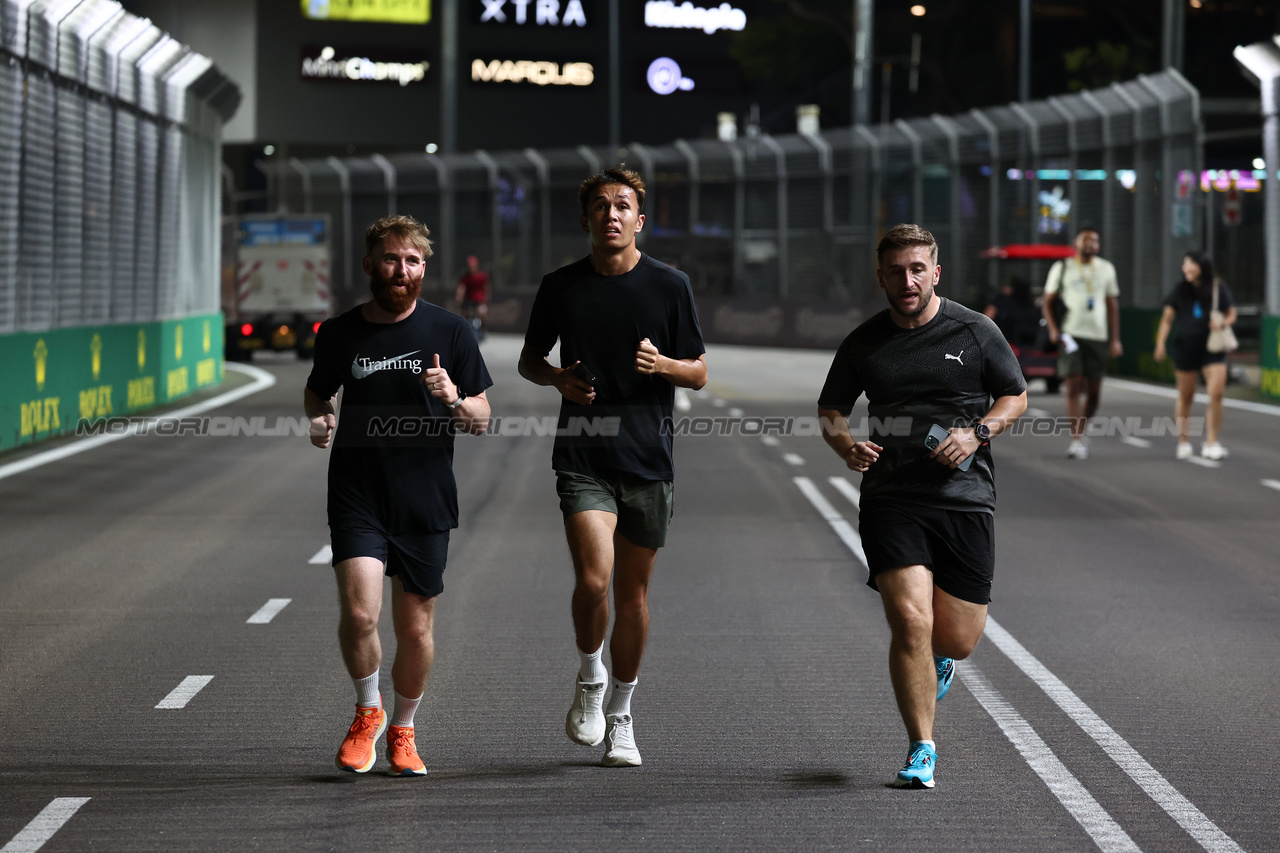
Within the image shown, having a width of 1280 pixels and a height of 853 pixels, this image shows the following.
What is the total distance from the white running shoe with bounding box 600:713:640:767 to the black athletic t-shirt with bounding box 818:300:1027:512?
42.9 inches

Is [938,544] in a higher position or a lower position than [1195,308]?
lower

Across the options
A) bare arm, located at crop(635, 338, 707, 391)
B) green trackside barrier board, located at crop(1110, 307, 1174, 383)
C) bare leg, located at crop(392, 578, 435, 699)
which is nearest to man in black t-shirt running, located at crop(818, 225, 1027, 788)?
bare arm, located at crop(635, 338, 707, 391)

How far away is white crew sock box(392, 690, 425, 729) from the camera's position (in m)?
6.09

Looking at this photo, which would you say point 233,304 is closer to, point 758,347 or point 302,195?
point 758,347

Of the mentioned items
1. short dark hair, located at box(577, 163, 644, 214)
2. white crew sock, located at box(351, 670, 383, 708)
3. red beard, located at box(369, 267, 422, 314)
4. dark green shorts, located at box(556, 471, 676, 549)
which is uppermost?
short dark hair, located at box(577, 163, 644, 214)

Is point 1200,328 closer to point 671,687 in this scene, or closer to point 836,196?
point 671,687

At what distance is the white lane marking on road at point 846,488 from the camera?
14.1 m

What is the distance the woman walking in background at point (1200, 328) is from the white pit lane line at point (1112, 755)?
8268 millimetres

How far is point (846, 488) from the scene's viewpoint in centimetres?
1487

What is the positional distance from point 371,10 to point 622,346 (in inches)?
2569

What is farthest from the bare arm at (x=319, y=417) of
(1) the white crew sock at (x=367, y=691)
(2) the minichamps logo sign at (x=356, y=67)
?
(2) the minichamps logo sign at (x=356, y=67)

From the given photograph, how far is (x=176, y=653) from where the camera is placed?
317 inches

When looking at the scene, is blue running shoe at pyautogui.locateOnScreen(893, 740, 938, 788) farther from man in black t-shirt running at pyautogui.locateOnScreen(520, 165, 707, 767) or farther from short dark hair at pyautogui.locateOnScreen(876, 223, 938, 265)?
short dark hair at pyautogui.locateOnScreen(876, 223, 938, 265)

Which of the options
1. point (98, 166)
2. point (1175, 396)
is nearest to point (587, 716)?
point (98, 166)
